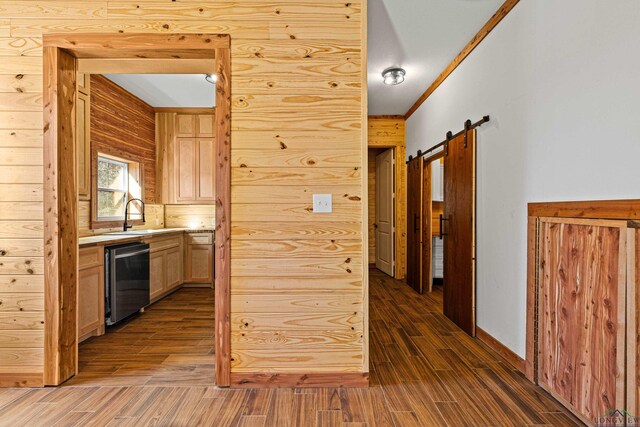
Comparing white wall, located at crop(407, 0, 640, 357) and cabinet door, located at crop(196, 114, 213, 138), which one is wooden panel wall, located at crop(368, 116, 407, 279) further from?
cabinet door, located at crop(196, 114, 213, 138)

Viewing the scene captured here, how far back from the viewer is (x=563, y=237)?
1967 mm

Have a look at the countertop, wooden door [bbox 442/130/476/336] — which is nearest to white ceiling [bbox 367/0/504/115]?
wooden door [bbox 442/130/476/336]

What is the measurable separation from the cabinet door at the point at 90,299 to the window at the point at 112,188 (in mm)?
1216

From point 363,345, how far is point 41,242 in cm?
224

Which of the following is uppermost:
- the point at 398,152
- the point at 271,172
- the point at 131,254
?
the point at 398,152

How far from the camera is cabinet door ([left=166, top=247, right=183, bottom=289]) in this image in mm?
4391

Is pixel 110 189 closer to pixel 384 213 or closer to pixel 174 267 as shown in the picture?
pixel 174 267

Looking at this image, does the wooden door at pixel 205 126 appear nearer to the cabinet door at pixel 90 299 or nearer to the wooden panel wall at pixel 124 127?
the wooden panel wall at pixel 124 127

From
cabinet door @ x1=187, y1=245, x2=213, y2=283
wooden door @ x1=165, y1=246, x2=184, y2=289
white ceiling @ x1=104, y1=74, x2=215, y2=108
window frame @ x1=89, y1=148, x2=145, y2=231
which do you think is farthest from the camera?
cabinet door @ x1=187, y1=245, x2=213, y2=283

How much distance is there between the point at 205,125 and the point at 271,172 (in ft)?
11.2

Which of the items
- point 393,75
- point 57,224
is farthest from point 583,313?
point 57,224

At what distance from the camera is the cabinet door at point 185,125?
5055mm

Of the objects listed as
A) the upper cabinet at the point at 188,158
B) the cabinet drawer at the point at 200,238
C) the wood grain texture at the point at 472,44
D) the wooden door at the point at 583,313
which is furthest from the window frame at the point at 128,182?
the wooden door at the point at 583,313

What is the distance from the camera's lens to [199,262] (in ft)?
15.8
